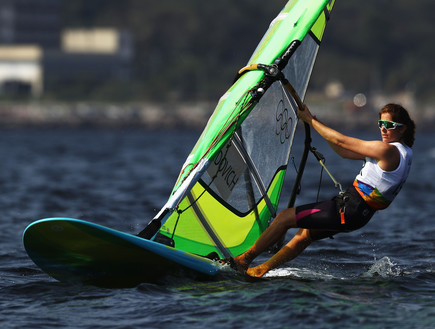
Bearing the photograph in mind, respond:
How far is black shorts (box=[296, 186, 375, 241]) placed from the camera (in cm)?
839

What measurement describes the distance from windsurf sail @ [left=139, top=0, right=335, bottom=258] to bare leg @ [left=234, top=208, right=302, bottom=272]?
675 mm

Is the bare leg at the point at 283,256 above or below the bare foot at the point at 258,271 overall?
above

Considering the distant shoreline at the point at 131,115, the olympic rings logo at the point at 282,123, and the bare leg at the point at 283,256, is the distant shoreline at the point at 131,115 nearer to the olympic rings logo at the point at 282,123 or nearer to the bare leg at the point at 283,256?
the olympic rings logo at the point at 282,123

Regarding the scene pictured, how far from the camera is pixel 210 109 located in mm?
119500

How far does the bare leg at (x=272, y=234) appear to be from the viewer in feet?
28.1

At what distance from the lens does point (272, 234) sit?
8.69 m

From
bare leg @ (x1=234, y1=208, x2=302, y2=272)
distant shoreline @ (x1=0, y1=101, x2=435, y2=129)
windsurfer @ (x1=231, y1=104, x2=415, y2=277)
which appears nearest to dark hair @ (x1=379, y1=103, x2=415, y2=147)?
windsurfer @ (x1=231, y1=104, x2=415, y2=277)

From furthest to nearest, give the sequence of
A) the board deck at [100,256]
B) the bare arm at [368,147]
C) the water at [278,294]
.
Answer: the bare arm at [368,147], the board deck at [100,256], the water at [278,294]

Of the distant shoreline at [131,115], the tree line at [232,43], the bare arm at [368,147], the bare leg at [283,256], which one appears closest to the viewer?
the bare arm at [368,147]

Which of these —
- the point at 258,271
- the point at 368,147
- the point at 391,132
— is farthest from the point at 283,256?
the point at 391,132

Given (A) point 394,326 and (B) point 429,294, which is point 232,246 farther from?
(A) point 394,326

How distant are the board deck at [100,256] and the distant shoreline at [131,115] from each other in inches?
4027

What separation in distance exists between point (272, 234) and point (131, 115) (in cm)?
10598

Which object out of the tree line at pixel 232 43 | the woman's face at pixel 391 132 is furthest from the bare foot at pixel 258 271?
the tree line at pixel 232 43
